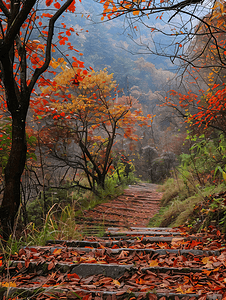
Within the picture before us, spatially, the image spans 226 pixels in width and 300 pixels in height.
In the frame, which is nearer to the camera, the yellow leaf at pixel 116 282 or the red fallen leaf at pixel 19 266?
the yellow leaf at pixel 116 282

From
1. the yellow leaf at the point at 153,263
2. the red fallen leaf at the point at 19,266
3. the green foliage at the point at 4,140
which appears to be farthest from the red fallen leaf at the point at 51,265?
the green foliage at the point at 4,140

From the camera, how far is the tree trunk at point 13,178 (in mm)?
2213

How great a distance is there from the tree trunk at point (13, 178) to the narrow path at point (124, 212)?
192cm

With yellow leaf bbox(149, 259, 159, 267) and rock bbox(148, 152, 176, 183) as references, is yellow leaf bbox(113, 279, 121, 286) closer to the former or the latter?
yellow leaf bbox(149, 259, 159, 267)

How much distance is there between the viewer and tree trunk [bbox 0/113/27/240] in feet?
7.26

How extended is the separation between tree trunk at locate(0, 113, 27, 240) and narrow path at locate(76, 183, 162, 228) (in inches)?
75.5

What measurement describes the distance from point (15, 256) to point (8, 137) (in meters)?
1.73

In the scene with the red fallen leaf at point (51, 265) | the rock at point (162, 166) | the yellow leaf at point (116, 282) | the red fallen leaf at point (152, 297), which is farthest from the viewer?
the rock at point (162, 166)

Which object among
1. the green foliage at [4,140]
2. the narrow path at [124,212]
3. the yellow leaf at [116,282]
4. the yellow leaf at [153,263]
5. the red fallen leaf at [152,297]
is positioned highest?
the green foliage at [4,140]

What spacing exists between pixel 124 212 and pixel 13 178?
3574 mm

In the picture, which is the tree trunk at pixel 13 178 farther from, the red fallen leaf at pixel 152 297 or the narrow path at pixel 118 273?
the red fallen leaf at pixel 152 297

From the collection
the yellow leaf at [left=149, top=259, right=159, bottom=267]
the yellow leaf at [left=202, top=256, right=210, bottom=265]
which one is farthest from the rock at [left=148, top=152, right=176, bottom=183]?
the yellow leaf at [left=149, top=259, right=159, bottom=267]

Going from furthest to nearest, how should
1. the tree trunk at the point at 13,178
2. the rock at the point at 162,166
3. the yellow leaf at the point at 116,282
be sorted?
the rock at the point at 162,166
the tree trunk at the point at 13,178
the yellow leaf at the point at 116,282

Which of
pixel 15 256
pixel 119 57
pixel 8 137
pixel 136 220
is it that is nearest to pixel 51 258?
pixel 15 256
